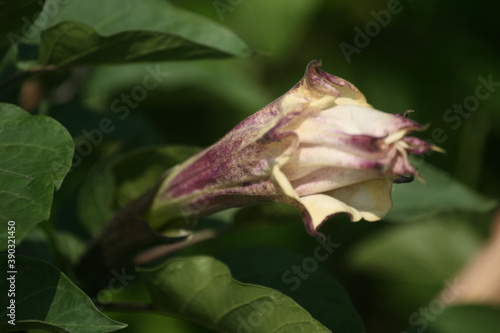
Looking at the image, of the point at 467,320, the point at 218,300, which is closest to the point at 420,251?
the point at 467,320

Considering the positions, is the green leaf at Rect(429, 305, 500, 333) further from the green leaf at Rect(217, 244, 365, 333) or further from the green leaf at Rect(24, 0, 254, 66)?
the green leaf at Rect(24, 0, 254, 66)

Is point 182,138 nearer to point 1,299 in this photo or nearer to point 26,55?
point 26,55

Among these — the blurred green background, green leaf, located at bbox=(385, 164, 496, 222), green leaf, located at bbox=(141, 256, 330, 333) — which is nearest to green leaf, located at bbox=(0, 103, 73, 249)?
green leaf, located at bbox=(141, 256, 330, 333)

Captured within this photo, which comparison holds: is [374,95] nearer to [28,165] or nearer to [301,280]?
[301,280]

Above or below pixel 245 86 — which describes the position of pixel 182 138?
below

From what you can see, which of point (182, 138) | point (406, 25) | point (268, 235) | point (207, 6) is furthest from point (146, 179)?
point (406, 25)
